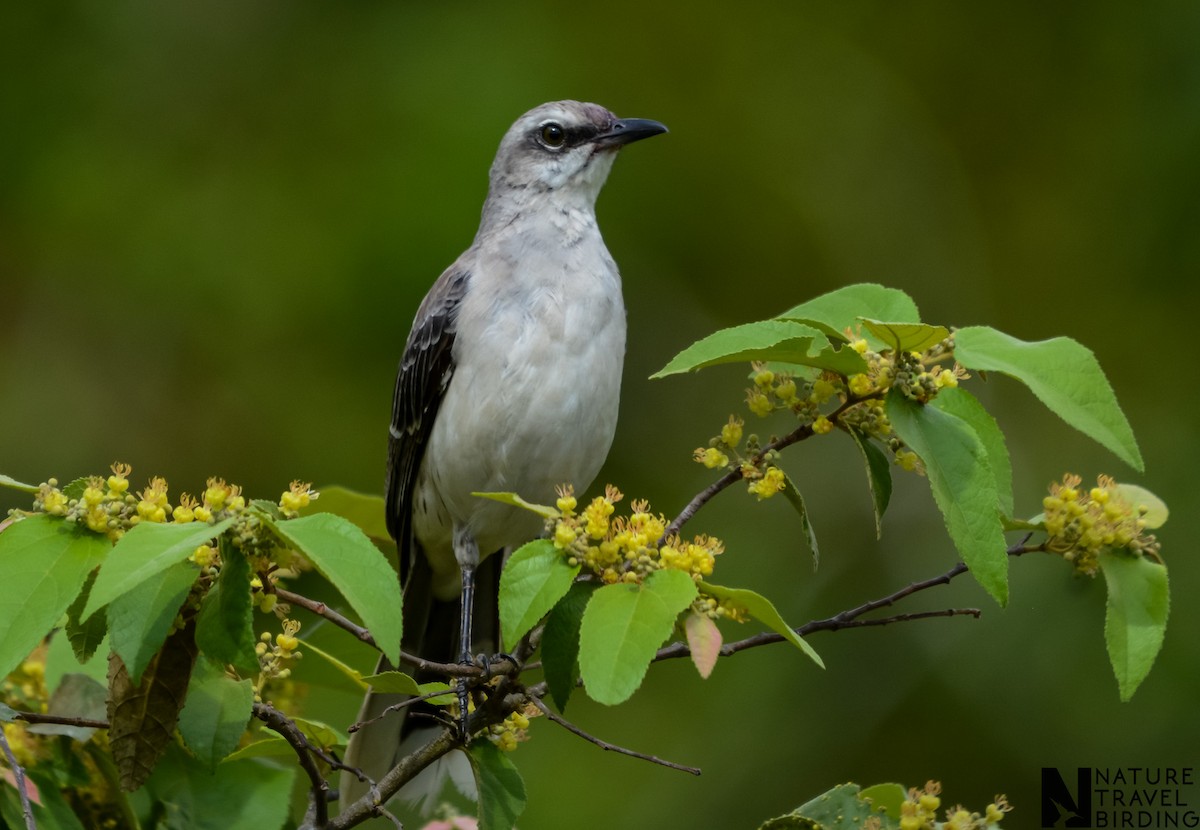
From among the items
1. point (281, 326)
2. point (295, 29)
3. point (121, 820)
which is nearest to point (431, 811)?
point (121, 820)

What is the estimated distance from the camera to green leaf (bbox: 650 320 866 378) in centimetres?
270

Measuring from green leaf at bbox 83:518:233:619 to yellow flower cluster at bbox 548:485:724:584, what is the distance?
632mm

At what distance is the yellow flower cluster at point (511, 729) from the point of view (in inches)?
121

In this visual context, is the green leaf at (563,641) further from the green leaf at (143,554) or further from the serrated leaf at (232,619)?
→ the green leaf at (143,554)

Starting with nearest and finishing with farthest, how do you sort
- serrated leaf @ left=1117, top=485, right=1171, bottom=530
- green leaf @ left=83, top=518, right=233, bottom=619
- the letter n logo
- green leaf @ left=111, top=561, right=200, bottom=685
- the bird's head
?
green leaf @ left=83, top=518, right=233, bottom=619, green leaf @ left=111, top=561, right=200, bottom=685, serrated leaf @ left=1117, top=485, right=1171, bottom=530, the letter n logo, the bird's head

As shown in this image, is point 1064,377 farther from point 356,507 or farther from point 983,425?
point 356,507

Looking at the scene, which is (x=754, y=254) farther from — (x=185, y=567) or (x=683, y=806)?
(x=185, y=567)

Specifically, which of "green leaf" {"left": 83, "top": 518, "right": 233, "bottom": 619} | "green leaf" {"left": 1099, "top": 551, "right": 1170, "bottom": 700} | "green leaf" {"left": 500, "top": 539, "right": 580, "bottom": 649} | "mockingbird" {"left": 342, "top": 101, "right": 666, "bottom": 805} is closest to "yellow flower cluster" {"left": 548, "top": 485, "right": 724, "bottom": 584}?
"green leaf" {"left": 500, "top": 539, "right": 580, "bottom": 649}

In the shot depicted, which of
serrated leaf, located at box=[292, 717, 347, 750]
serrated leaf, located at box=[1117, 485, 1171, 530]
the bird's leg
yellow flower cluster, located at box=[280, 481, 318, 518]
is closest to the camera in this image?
yellow flower cluster, located at box=[280, 481, 318, 518]

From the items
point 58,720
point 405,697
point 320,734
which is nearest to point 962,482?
point 320,734

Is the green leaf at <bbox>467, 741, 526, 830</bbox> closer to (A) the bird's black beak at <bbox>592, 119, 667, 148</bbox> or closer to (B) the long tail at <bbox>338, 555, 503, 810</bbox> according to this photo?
(B) the long tail at <bbox>338, 555, 503, 810</bbox>

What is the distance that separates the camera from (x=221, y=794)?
130 inches

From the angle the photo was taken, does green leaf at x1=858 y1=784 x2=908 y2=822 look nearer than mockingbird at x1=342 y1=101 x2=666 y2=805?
Yes

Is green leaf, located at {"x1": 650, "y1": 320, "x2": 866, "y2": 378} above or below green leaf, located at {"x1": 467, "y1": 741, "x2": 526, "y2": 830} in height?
above
